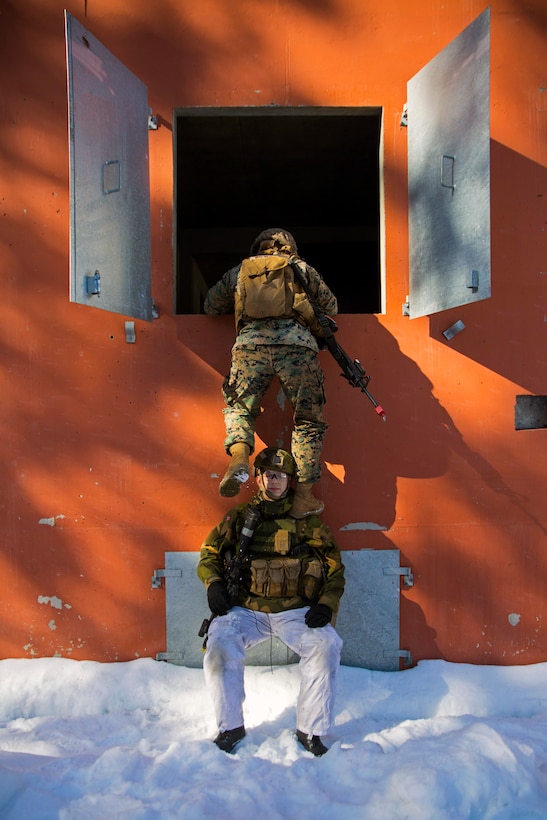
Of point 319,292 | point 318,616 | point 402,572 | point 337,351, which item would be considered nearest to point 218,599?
point 318,616

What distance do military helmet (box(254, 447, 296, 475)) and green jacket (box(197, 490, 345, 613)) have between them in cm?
19

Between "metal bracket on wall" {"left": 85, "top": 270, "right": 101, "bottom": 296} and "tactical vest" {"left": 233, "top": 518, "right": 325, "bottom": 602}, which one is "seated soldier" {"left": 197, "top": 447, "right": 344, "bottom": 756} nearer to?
"tactical vest" {"left": 233, "top": 518, "right": 325, "bottom": 602}

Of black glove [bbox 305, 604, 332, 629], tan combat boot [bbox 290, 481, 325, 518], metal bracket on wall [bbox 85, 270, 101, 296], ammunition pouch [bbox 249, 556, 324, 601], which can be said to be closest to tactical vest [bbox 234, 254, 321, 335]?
metal bracket on wall [bbox 85, 270, 101, 296]

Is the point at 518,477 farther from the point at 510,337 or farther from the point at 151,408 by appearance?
the point at 151,408

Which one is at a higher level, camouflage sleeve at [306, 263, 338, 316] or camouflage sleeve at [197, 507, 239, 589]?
camouflage sleeve at [306, 263, 338, 316]

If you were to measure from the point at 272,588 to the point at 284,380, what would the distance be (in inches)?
45.3

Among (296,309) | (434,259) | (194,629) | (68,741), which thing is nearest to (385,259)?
(434,259)

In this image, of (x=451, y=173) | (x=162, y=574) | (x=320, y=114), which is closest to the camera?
(x=451, y=173)

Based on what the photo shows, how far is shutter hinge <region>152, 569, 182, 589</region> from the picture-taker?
3.09 meters

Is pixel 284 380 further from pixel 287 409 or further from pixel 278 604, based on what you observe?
pixel 278 604

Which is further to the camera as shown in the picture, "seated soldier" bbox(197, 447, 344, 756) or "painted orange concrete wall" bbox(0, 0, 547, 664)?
"painted orange concrete wall" bbox(0, 0, 547, 664)

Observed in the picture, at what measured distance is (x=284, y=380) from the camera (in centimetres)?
287

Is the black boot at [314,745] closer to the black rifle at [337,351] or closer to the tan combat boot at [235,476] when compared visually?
the tan combat boot at [235,476]

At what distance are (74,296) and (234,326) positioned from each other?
3.22 ft
